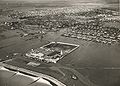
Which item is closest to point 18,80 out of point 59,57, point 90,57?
point 59,57

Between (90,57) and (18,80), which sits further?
(90,57)

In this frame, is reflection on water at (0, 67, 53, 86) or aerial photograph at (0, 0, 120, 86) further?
aerial photograph at (0, 0, 120, 86)

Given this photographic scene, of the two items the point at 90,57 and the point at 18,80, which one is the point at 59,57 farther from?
the point at 18,80

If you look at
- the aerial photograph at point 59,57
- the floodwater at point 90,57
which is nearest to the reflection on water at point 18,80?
the aerial photograph at point 59,57

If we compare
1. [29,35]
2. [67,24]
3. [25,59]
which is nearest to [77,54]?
[25,59]

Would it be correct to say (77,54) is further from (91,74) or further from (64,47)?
(91,74)

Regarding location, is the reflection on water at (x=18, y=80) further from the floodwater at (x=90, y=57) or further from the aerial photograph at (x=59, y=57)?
the floodwater at (x=90, y=57)

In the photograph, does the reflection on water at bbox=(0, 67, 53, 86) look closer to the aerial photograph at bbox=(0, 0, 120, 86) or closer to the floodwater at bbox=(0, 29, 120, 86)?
the aerial photograph at bbox=(0, 0, 120, 86)

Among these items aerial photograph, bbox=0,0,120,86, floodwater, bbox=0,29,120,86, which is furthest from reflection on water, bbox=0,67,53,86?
floodwater, bbox=0,29,120,86

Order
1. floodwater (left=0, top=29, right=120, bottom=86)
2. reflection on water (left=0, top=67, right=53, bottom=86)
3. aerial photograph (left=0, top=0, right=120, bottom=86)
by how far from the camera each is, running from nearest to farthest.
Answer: reflection on water (left=0, top=67, right=53, bottom=86), aerial photograph (left=0, top=0, right=120, bottom=86), floodwater (left=0, top=29, right=120, bottom=86)

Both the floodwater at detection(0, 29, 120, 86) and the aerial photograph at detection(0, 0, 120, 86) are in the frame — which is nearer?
the aerial photograph at detection(0, 0, 120, 86)

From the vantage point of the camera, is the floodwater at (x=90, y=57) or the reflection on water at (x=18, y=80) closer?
the reflection on water at (x=18, y=80)

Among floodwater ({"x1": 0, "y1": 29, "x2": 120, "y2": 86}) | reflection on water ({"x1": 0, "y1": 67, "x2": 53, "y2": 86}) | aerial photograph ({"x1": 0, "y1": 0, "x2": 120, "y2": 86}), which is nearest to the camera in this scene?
reflection on water ({"x1": 0, "y1": 67, "x2": 53, "y2": 86})
